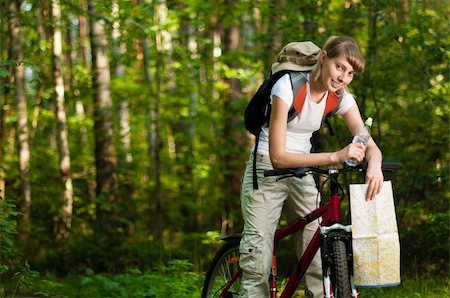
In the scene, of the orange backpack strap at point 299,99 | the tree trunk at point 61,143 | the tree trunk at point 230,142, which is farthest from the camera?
the tree trunk at point 230,142

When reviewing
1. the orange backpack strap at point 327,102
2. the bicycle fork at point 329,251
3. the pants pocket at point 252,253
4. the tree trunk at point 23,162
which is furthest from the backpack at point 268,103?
the tree trunk at point 23,162

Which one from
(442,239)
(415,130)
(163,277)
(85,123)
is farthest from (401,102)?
(85,123)

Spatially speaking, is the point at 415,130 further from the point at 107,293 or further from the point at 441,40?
the point at 107,293

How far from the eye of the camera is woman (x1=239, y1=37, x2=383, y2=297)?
4.38m

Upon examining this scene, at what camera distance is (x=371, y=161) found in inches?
173

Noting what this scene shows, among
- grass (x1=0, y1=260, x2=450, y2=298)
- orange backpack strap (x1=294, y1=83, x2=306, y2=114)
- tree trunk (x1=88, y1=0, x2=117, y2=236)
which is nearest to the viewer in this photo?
orange backpack strap (x1=294, y1=83, x2=306, y2=114)

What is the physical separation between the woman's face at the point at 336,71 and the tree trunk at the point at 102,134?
8240 mm

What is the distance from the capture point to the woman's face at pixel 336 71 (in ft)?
14.4

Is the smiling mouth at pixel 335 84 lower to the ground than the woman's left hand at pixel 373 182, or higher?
higher

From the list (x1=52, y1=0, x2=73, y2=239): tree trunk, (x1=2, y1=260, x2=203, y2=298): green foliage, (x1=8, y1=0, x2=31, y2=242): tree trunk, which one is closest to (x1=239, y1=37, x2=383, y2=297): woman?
(x1=2, y1=260, x2=203, y2=298): green foliage

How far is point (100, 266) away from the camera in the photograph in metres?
10.9

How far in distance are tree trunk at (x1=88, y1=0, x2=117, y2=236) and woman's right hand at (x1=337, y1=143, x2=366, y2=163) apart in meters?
8.48

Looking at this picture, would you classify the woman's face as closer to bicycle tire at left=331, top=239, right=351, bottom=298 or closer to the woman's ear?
the woman's ear

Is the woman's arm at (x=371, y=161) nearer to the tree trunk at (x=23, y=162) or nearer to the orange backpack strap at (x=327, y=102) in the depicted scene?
the orange backpack strap at (x=327, y=102)
